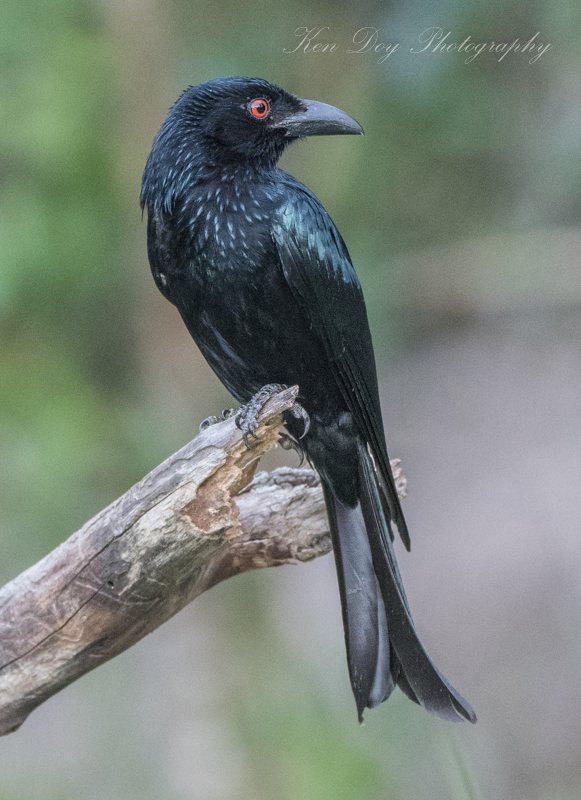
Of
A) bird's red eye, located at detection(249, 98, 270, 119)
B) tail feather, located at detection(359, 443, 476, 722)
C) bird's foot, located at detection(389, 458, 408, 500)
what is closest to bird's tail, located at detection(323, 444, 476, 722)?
tail feather, located at detection(359, 443, 476, 722)

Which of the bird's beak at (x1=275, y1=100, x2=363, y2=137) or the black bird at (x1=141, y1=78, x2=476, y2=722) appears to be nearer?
the black bird at (x1=141, y1=78, x2=476, y2=722)

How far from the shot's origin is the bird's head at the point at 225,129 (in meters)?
2.43

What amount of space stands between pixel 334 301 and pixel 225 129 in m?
0.60

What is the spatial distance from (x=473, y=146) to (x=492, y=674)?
104 inches

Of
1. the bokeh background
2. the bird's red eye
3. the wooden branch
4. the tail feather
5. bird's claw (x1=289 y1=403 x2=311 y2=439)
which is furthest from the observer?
the bokeh background

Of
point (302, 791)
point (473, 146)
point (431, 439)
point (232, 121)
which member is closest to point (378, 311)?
point (473, 146)

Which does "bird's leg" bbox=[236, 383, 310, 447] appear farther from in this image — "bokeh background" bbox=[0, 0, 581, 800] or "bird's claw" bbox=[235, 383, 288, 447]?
"bokeh background" bbox=[0, 0, 581, 800]

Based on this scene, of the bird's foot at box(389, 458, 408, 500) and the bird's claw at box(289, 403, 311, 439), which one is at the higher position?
the bird's claw at box(289, 403, 311, 439)

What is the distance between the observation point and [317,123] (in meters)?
2.60

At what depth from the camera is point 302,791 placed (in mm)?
3449

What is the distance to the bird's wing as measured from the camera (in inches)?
89.4

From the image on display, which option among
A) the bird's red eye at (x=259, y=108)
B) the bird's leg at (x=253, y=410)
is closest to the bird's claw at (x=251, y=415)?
the bird's leg at (x=253, y=410)

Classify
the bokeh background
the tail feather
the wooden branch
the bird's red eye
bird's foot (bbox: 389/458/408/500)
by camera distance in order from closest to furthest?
the wooden branch, the tail feather, the bird's red eye, bird's foot (bbox: 389/458/408/500), the bokeh background

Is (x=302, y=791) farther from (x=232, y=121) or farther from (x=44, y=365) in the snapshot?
(x=232, y=121)
